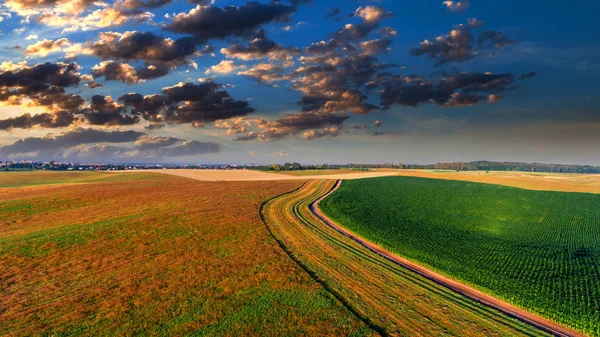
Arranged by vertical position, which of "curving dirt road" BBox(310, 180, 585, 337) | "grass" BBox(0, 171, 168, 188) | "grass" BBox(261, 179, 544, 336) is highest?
"grass" BBox(0, 171, 168, 188)

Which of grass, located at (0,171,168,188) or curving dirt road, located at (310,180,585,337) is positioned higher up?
grass, located at (0,171,168,188)

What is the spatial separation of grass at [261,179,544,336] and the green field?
3.88 m

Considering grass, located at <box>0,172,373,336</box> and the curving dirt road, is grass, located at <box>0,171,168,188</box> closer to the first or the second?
grass, located at <box>0,172,373,336</box>

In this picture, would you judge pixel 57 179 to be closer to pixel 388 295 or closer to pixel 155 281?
pixel 155 281

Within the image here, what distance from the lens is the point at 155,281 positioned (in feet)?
68.8

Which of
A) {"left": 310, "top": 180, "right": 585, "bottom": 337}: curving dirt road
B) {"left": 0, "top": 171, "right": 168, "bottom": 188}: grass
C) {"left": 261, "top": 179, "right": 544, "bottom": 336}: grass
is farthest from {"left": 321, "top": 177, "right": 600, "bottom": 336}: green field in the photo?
{"left": 0, "top": 171, "right": 168, "bottom": 188}: grass

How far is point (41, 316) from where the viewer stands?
1659 centimetres

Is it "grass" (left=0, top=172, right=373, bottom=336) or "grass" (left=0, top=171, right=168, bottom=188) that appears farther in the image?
"grass" (left=0, top=171, right=168, bottom=188)

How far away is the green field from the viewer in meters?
21.6

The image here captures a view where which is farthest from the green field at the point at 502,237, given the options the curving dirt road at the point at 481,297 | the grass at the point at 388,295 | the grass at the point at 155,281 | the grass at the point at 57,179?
the grass at the point at 57,179

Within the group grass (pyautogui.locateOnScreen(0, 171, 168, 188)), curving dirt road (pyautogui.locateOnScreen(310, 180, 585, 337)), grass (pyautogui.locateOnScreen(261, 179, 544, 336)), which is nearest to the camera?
grass (pyautogui.locateOnScreen(261, 179, 544, 336))

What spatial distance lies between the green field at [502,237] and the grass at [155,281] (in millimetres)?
13272

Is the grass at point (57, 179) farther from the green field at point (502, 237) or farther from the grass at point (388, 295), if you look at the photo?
the grass at point (388, 295)

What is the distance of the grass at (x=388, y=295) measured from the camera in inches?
643
